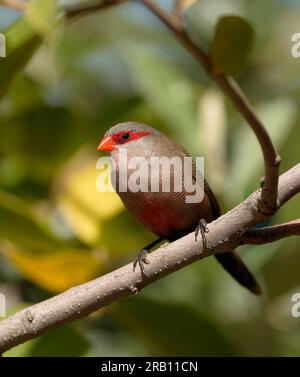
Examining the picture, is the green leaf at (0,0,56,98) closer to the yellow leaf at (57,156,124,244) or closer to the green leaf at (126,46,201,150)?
the yellow leaf at (57,156,124,244)

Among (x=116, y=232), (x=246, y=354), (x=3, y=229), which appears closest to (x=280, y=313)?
(x=246, y=354)

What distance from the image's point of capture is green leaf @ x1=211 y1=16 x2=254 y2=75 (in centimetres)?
177

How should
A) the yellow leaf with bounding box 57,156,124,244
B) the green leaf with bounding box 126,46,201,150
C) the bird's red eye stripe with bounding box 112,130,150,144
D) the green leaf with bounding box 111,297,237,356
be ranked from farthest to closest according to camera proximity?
the green leaf with bounding box 126,46,201,150
the bird's red eye stripe with bounding box 112,130,150,144
the yellow leaf with bounding box 57,156,124,244
the green leaf with bounding box 111,297,237,356

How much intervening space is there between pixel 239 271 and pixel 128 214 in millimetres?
526

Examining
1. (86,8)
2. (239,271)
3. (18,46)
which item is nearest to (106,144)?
(239,271)

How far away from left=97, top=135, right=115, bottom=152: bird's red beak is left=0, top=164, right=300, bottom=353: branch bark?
84 centimetres

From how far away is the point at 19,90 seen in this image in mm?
3576

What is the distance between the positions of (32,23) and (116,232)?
4.05ft

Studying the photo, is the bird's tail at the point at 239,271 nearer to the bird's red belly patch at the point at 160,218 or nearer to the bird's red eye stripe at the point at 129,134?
the bird's red belly patch at the point at 160,218

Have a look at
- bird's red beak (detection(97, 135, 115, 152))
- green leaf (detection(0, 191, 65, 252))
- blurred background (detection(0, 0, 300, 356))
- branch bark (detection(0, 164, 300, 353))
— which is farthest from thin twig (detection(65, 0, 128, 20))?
bird's red beak (detection(97, 135, 115, 152))

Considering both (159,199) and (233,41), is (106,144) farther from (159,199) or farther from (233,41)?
(233,41)

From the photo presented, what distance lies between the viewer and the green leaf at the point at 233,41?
1774 millimetres

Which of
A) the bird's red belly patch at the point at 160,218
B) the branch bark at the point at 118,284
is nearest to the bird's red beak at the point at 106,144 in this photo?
the bird's red belly patch at the point at 160,218
